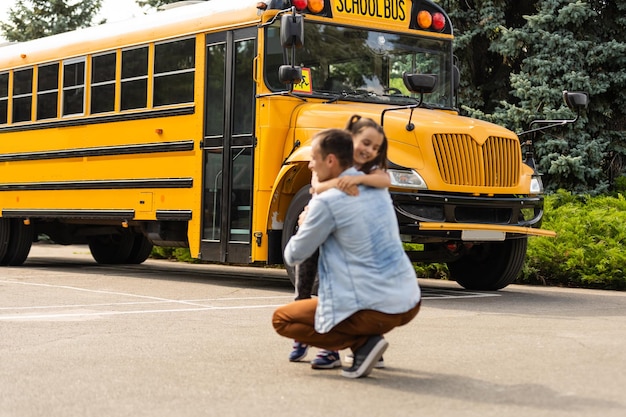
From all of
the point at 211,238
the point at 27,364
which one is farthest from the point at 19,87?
the point at 27,364

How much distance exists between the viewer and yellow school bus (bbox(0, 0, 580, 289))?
1014cm

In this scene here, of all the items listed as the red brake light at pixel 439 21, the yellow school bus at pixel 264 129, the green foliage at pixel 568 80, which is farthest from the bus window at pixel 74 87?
the green foliage at pixel 568 80

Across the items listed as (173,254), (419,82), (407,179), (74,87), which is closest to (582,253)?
(407,179)

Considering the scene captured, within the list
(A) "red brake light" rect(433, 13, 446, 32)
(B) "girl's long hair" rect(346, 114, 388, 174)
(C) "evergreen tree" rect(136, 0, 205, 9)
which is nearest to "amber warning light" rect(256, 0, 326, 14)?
(A) "red brake light" rect(433, 13, 446, 32)

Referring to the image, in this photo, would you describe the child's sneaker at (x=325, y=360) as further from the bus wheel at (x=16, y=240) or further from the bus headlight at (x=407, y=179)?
the bus wheel at (x=16, y=240)

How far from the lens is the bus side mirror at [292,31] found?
10.2 meters

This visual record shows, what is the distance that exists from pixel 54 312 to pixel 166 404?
4.13 metres

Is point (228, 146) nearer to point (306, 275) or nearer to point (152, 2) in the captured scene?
point (306, 275)

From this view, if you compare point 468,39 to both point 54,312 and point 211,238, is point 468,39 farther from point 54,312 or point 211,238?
point 54,312

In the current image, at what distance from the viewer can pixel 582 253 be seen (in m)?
12.4

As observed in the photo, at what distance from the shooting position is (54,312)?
905cm

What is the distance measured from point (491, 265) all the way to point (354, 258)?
20.3ft

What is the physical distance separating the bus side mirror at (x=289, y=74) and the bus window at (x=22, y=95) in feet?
17.1

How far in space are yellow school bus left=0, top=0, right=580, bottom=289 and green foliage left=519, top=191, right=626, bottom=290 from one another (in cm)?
125
